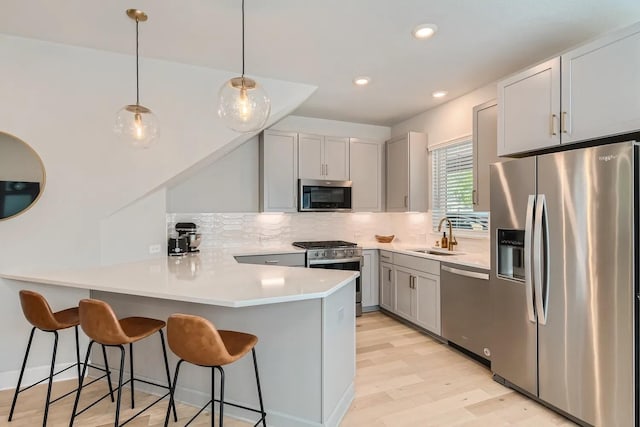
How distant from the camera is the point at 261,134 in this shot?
434 centimetres

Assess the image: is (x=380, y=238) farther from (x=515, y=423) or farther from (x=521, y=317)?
(x=515, y=423)

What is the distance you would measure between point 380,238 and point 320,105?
80.7 inches

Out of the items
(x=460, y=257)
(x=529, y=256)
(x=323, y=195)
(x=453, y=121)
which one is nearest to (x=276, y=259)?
(x=323, y=195)

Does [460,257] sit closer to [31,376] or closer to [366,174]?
[366,174]

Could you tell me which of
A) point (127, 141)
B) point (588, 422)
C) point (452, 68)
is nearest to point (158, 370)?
point (127, 141)

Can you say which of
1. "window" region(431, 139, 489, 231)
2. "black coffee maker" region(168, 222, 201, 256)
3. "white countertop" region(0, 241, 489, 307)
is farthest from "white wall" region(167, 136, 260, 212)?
"window" region(431, 139, 489, 231)

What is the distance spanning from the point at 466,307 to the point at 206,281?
2.30 m

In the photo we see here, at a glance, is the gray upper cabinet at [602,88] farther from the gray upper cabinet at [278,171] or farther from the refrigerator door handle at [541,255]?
the gray upper cabinet at [278,171]

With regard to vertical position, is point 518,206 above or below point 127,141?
below

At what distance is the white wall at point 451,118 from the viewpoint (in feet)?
11.7

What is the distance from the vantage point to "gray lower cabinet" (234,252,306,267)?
148 inches

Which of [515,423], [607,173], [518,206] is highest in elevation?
[607,173]

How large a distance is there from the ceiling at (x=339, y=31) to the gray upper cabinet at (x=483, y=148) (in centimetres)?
38

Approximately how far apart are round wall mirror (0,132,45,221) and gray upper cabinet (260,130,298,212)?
7.23ft
